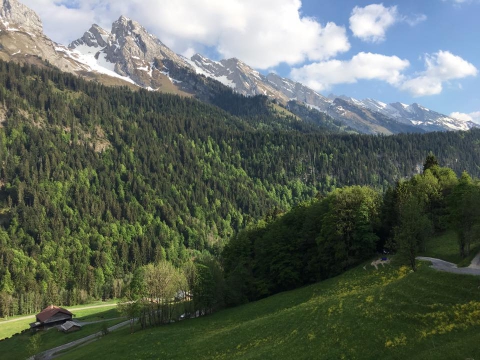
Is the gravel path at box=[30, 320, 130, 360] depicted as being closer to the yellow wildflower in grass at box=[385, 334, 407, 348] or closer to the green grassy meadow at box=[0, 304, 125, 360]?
the green grassy meadow at box=[0, 304, 125, 360]

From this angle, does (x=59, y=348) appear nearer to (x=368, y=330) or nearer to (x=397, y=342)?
(x=368, y=330)

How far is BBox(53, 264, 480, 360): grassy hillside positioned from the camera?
25.3 meters

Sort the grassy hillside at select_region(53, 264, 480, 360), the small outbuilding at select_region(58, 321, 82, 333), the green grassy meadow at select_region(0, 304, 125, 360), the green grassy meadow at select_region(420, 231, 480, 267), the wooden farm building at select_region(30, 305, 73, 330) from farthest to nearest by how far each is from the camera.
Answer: the wooden farm building at select_region(30, 305, 73, 330) < the small outbuilding at select_region(58, 321, 82, 333) < the green grassy meadow at select_region(0, 304, 125, 360) < the green grassy meadow at select_region(420, 231, 480, 267) < the grassy hillside at select_region(53, 264, 480, 360)

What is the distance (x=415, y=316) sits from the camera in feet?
94.9

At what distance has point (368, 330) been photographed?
29406mm

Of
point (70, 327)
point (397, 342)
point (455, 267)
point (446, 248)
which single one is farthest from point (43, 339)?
point (446, 248)

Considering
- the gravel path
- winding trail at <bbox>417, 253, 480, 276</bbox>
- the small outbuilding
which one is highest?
winding trail at <bbox>417, 253, 480, 276</bbox>

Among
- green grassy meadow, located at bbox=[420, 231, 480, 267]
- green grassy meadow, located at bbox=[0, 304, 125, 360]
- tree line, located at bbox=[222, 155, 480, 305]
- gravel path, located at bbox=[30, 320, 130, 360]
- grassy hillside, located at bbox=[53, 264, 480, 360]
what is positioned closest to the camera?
grassy hillside, located at bbox=[53, 264, 480, 360]

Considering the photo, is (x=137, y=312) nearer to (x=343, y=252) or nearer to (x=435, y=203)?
(x=343, y=252)

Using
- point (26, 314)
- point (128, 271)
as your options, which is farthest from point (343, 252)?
point (128, 271)

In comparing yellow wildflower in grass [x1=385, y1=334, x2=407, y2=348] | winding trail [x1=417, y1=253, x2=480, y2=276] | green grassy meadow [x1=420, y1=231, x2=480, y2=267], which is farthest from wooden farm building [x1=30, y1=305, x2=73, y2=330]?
yellow wildflower in grass [x1=385, y1=334, x2=407, y2=348]

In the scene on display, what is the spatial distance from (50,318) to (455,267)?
10715cm

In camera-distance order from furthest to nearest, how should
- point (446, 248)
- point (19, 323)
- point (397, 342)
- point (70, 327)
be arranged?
1. point (19, 323)
2. point (70, 327)
3. point (446, 248)
4. point (397, 342)

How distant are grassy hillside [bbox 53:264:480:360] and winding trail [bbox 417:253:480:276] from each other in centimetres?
183
